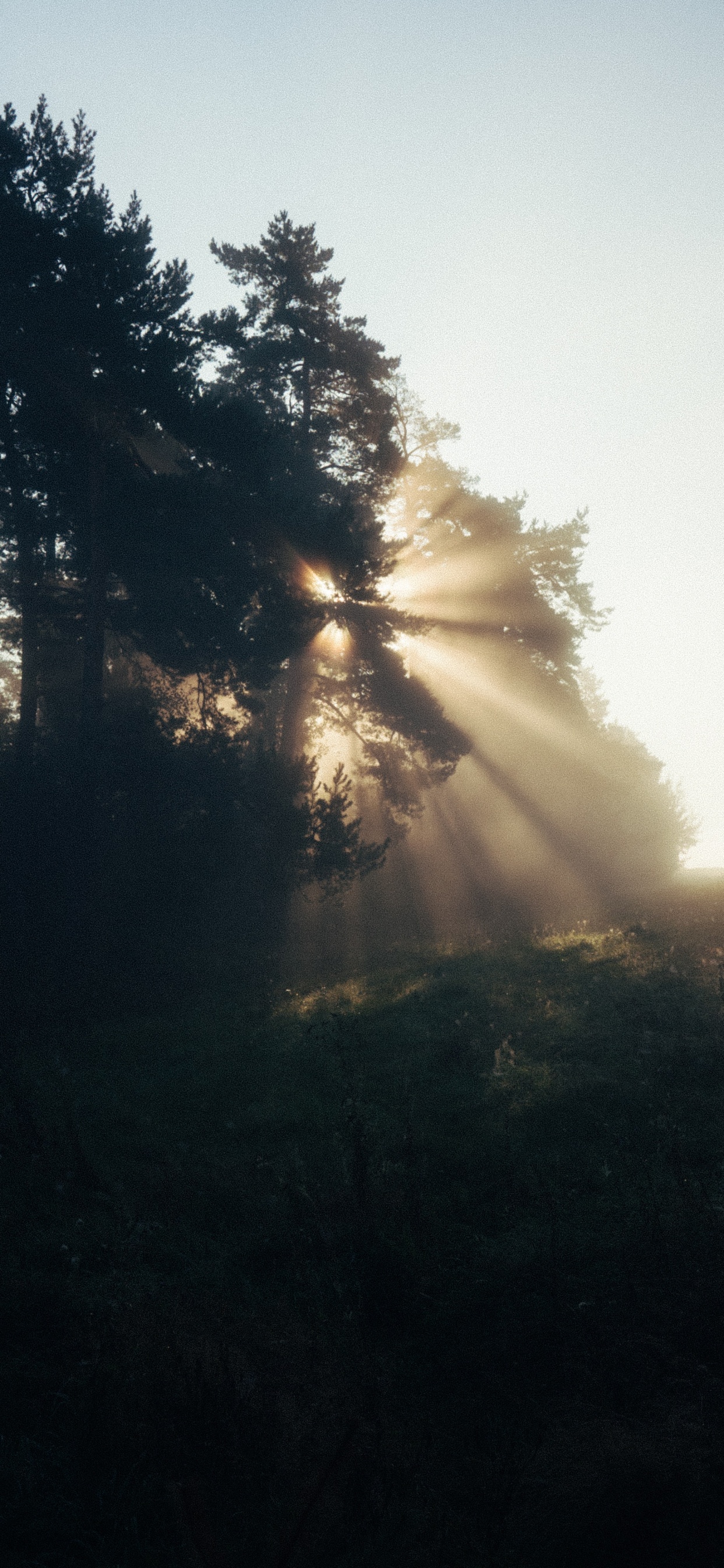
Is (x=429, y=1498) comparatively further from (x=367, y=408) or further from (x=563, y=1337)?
(x=367, y=408)

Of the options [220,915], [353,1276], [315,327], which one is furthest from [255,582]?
[353,1276]

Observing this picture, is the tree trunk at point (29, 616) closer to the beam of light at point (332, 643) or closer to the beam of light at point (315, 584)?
the beam of light at point (315, 584)

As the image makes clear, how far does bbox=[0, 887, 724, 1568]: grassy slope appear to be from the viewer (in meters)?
3.94

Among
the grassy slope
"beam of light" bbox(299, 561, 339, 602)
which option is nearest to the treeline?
"beam of light" bbox(299, 561, 339, 602)

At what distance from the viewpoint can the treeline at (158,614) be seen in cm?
1692

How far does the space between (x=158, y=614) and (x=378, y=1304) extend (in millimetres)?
16724

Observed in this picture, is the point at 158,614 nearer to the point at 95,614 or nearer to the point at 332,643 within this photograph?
the point at 95,614

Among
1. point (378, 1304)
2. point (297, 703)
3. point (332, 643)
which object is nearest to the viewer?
point (378, 1304)

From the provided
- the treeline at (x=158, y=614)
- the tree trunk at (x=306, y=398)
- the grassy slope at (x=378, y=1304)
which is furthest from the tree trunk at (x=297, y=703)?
the grassy slope at (x=378, y=1304)

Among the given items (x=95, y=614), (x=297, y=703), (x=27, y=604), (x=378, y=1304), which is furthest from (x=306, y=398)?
(x=378, y=1304)

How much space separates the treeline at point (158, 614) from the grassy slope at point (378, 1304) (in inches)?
234

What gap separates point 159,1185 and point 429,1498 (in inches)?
173

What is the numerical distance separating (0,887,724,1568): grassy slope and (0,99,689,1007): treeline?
234 inches

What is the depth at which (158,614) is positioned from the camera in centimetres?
1961
